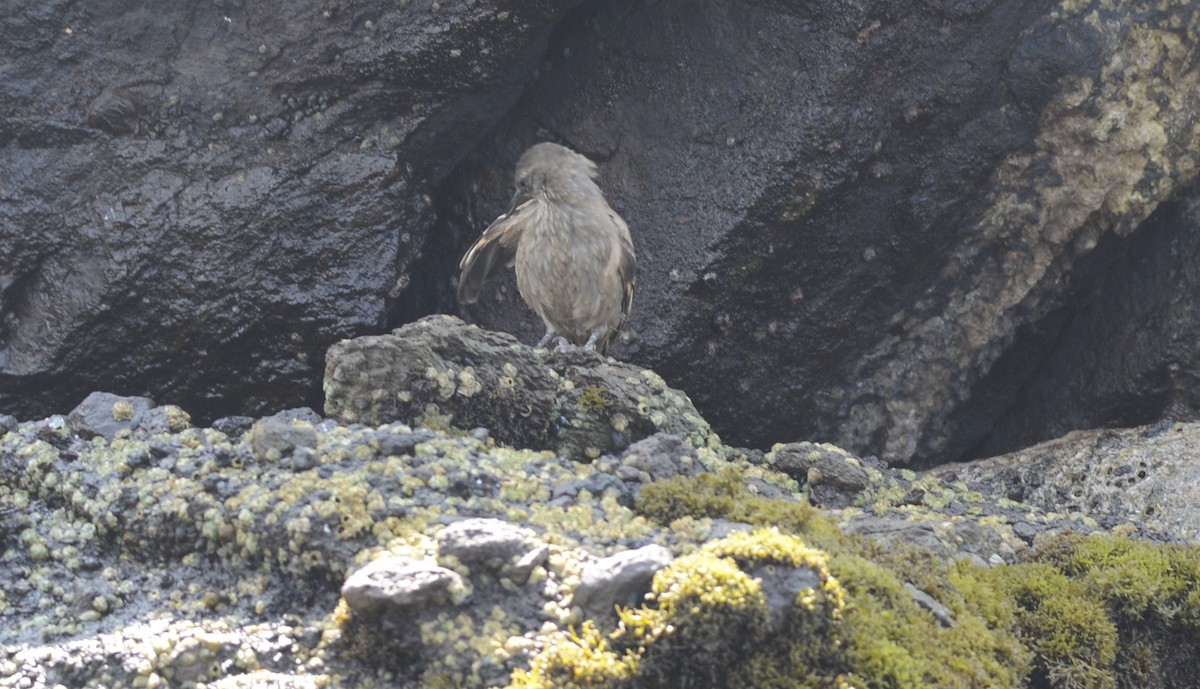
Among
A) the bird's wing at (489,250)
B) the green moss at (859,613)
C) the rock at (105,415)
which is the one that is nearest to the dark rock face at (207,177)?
the bird's wing at (489,250)

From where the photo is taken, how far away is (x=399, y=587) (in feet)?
13.6

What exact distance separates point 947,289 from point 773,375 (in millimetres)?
1389

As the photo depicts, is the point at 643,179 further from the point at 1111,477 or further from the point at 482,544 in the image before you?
A: the point at 482,544

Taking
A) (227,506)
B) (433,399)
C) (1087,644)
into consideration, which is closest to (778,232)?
(433,399)

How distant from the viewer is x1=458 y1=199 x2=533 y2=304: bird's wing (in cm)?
866

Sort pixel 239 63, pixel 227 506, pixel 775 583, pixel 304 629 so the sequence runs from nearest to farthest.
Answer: pixel 775 583 < pixel 304 629 < pixel 227 506 < pixel 239 63

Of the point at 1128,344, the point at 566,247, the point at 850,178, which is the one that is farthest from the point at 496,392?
the point at 1128,344

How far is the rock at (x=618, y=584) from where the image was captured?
4.08m

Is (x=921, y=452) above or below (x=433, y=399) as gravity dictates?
above

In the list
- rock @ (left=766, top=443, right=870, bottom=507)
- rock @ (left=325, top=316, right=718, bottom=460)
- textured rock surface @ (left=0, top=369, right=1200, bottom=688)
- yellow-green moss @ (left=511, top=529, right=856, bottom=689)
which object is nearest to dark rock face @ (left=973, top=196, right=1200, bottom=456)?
rock @ (left=766, top=443, right=870, bottom=507)

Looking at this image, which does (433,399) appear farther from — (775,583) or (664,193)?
(664,193)

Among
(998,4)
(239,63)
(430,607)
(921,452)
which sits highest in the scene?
(998,4)

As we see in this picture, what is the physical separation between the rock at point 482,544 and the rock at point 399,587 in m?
0.09

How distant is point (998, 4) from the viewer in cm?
826
